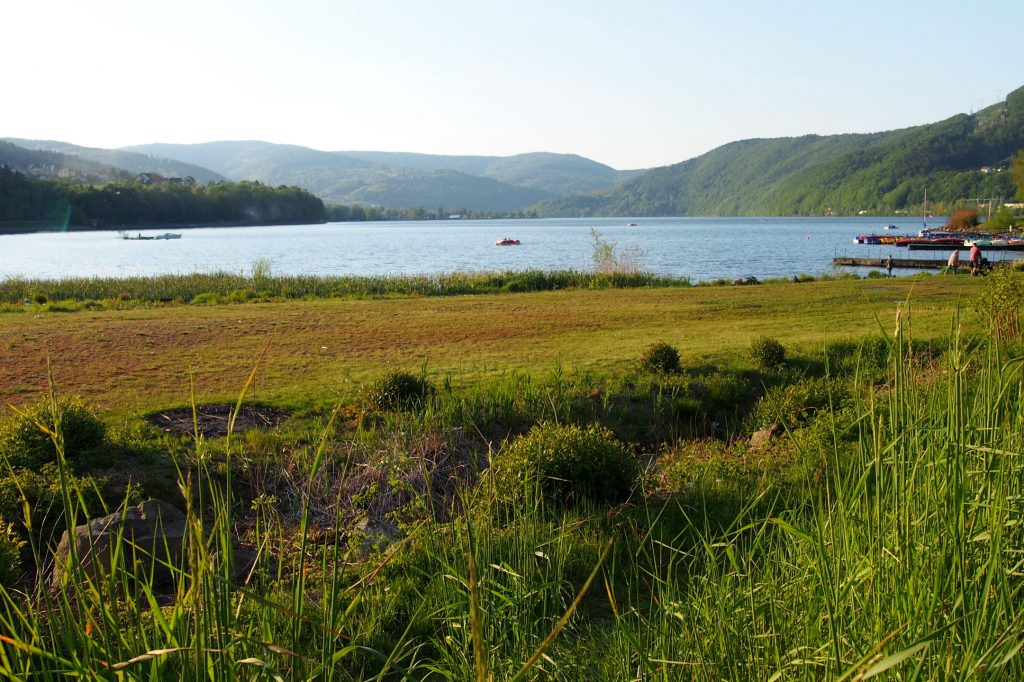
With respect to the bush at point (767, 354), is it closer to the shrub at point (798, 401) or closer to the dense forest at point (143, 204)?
the shrub at point (798, 401)

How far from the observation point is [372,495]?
6.14m

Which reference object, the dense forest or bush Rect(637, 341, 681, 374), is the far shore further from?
bush Rect(637, 341, 681, 374)

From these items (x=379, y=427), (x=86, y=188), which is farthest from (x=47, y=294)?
(x=86, y=188)

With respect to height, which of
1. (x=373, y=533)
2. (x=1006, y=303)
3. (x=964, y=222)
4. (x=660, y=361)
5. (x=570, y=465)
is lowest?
(x=373, y=533)

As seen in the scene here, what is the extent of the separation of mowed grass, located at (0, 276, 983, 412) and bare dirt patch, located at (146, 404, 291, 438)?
0.28 m

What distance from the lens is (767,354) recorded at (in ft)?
34.8

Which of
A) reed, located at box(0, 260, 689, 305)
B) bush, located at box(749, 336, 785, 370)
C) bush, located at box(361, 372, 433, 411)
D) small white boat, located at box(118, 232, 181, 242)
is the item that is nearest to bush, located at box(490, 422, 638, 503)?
bush, located at box(361, 372, 433, 411)

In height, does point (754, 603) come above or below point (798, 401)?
above

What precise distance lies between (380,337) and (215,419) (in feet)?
17.6

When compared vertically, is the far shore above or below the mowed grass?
above

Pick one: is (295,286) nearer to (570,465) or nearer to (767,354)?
(767,354)

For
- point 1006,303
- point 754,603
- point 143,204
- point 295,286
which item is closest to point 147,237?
point 143,204

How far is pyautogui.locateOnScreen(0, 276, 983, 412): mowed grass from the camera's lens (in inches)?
372

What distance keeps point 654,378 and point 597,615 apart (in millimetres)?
5072
